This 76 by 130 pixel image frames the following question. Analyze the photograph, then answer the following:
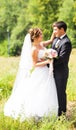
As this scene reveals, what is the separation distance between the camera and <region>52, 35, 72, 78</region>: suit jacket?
747cm

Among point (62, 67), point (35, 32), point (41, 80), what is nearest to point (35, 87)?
point (41, 80)

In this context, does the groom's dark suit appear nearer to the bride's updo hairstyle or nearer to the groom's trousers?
the groom's trousers

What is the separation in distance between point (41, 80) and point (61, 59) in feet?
2.00

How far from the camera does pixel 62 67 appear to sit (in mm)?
7609

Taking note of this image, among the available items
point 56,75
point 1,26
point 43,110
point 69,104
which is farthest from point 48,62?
point 1,26

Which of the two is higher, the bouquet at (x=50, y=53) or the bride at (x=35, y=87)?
the bouquet at (x=50, y=53)

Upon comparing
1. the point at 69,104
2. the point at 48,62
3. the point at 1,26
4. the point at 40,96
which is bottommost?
the point at 1,26

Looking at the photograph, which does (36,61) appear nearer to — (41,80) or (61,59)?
(41,80)

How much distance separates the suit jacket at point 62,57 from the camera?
294 inches

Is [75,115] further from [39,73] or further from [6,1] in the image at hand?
[6,1]

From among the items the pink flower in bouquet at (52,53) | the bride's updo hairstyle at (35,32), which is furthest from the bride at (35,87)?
the pink flower in bouquet at (52,53)

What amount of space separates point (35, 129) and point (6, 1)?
58.3 m

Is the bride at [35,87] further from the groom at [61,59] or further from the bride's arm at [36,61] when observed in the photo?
the groom at [61,59]

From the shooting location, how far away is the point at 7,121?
7188mm
